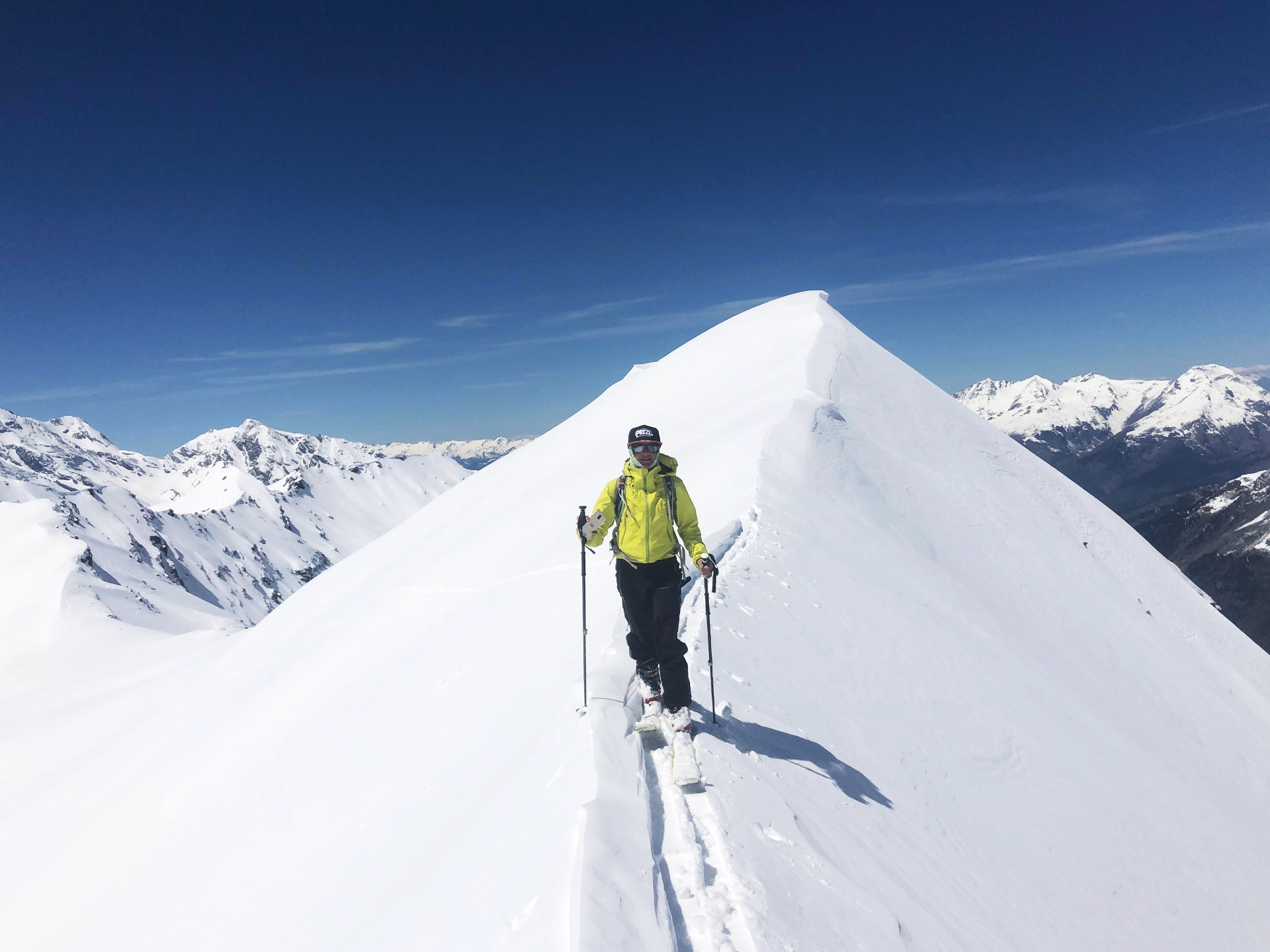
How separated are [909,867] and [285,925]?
7.15 meters

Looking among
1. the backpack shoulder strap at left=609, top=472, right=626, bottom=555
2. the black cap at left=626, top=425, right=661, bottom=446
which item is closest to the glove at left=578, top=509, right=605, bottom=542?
the backpack shoulder strap at left=609, top=472, right=626, bottom=555

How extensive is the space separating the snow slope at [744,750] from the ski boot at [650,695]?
0.25 m

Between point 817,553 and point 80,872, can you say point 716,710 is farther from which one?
point 80,872

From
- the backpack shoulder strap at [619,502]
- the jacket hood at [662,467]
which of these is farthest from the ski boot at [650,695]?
the jacket hood at [662,467]

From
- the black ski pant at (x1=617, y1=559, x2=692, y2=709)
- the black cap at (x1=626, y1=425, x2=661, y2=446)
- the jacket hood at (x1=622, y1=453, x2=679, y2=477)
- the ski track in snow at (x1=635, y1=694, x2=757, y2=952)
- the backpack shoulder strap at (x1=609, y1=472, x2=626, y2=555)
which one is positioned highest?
the black cap at (x1=626, y1=425, x2=661, y2=446)

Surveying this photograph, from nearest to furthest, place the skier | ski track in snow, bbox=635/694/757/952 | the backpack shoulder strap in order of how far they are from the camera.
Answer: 1. ski track in snow, bbox=635/694/757/952
2. the skier
3. the backpack shoulder strap

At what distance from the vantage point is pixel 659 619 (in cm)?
722

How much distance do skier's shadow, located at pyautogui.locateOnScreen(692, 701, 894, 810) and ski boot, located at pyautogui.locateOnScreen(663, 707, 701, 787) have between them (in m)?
0.46

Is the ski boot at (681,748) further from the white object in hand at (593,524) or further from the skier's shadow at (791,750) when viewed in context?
the white object in hand at (593,524)

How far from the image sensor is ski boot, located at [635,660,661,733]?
6941mm

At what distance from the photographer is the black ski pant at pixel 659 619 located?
7000 mm

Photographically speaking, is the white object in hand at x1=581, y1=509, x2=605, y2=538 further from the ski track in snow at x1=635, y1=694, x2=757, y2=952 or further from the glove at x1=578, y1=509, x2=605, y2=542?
the ski track in snow at x1=635, y1=694, x2=757, y2=952

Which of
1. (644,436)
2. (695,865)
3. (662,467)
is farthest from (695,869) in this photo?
(644,436)

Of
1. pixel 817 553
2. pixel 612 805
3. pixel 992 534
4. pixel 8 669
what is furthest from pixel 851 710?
pixel 8 669
